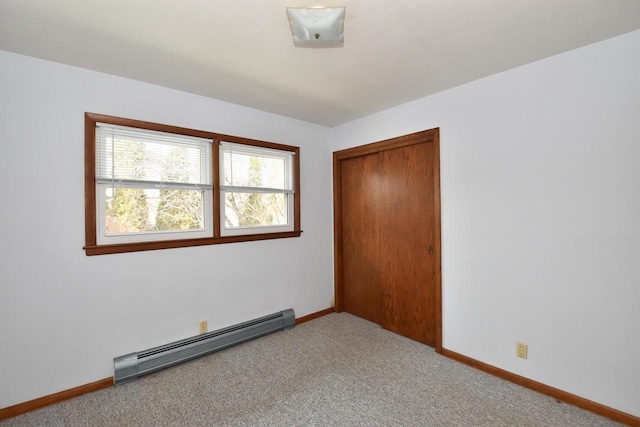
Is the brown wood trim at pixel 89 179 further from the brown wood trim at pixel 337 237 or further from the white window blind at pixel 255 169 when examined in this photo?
the brown wood trim at pixel 337 237

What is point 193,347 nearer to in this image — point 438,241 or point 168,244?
point 168,244

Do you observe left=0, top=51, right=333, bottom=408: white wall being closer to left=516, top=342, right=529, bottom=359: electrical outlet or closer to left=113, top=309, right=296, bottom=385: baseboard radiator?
left=113, top=309, right=296, bottom=385: baseboard radiator

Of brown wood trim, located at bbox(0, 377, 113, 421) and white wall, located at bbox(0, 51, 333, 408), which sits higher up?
white wall, located at bbox(0, 51, 333, 408)

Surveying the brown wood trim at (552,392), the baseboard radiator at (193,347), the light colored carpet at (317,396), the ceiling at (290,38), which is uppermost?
the ceiling at (290,38)

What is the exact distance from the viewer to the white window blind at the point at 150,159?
89.6 inches

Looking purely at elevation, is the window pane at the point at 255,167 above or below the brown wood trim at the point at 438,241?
above

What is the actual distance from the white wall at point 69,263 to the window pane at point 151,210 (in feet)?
0.67

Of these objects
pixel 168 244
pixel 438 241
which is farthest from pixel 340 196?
pixel 168 244

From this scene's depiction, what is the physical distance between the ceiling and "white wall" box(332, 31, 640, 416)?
204 mm

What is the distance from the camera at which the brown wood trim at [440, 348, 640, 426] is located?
1806mm

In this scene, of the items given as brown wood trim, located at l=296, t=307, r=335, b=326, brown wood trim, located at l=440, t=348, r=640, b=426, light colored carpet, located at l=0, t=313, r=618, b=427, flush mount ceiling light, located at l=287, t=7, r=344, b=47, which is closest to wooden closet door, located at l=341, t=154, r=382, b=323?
brown wood trim, located at l=296, t=307, r=335, b=326

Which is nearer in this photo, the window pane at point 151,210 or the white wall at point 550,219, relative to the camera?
the white wall at point 550,219

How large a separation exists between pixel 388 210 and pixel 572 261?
1.63 metres

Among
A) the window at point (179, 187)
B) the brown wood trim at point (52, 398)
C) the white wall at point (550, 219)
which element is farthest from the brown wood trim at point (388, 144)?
the brown wood trim at point (52, 398)
